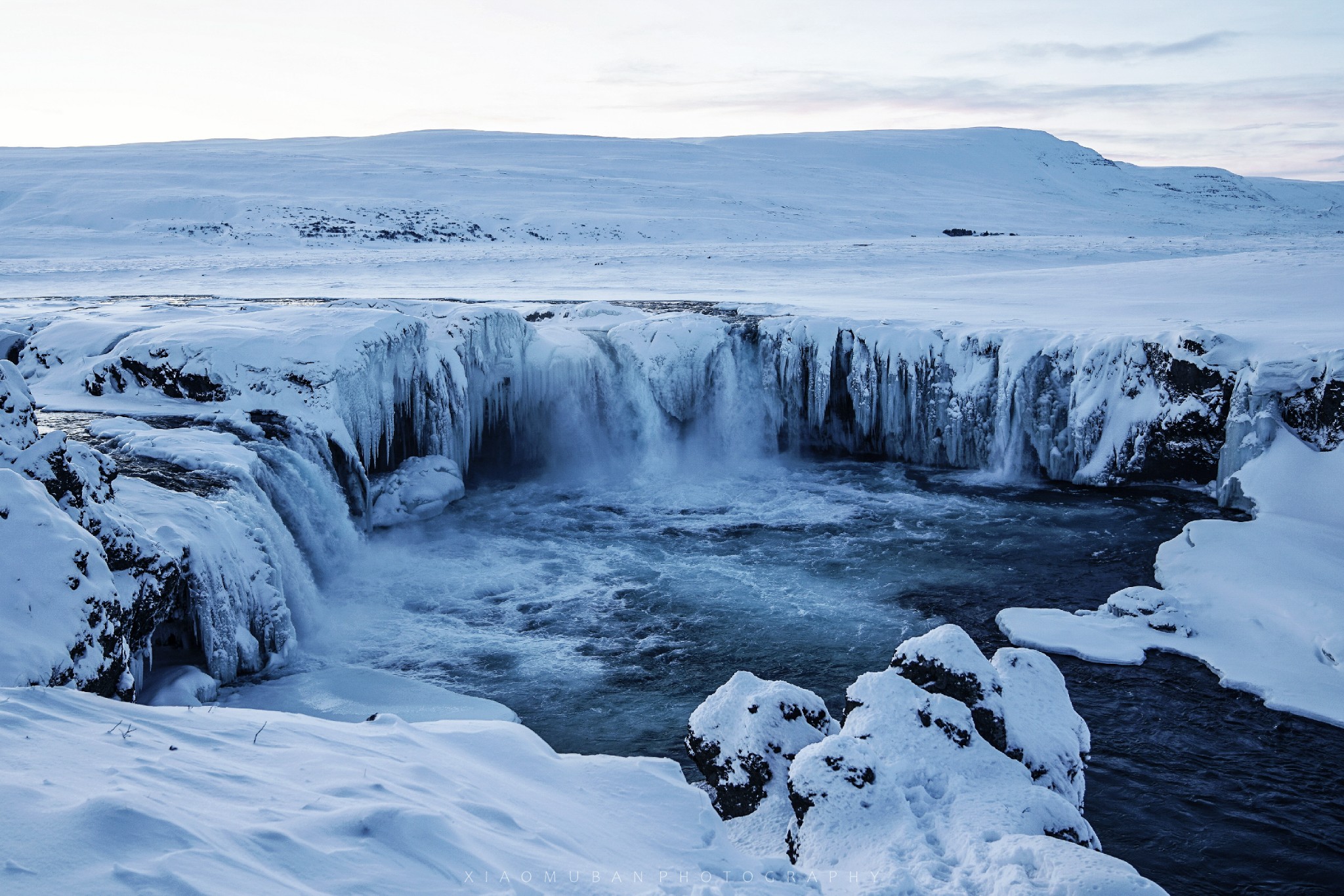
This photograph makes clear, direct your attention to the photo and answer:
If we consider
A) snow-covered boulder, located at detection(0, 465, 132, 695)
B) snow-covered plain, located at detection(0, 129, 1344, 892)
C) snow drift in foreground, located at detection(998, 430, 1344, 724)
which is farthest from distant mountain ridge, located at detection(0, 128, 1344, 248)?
snow-covered boulder, located at detection(0, 465, 132, 695)

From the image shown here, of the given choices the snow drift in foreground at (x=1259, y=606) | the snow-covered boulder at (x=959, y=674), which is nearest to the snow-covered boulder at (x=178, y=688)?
the snow-covered boulder at (x=959, y=674)

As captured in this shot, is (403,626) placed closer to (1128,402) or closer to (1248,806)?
(1248,806)

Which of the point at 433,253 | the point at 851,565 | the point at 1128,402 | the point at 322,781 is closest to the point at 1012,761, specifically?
the point at 322,781

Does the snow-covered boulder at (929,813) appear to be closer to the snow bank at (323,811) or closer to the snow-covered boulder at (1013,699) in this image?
the snow-covered boulder at (1013,699)

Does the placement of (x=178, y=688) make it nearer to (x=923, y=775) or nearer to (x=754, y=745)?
(x=754, y=745)

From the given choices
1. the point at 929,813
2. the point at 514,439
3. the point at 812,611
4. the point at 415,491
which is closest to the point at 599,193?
the point at 514,439

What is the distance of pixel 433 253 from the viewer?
3444cm

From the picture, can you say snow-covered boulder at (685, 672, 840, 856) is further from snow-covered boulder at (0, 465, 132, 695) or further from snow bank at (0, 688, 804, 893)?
snow-covered boulder at (0, 465, 132, 695)

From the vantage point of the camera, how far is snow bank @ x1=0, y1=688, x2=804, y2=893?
3.13 m

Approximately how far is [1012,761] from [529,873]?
3.24m

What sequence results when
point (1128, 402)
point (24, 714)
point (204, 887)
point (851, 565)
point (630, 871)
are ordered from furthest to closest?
1. point (1128, 402)
2. point (851, 565)
3. point (630, 871)
4. point (24, 714)
5. point (204, 887)

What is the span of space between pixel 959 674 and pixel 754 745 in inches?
55.7

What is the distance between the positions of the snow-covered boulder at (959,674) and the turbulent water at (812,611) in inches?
50.4

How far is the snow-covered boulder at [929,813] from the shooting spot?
4695mm
